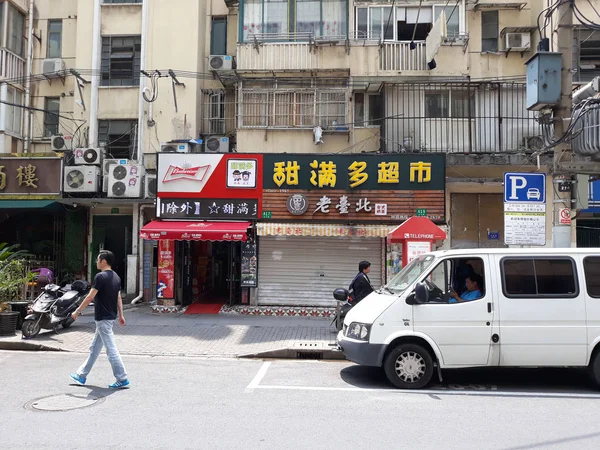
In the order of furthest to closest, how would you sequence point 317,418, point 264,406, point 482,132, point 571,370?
point 482,132, point 571,370, point 264,406, point 317,418

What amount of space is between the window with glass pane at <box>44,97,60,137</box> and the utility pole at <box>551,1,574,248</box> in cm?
1619

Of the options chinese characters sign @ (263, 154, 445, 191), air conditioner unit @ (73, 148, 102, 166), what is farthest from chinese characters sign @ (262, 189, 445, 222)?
air conditioner unit @ (73, 148, 102, 166)

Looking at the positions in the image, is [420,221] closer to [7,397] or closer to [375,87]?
[375,87]

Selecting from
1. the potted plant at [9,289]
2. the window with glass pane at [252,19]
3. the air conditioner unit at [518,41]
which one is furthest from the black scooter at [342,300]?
the air conditioner unit at [518,41]

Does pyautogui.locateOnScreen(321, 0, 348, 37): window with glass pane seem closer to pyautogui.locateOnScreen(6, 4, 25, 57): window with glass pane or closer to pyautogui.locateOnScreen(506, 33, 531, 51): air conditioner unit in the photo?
pyautogui.locateOnScreen(506, 33, 531, 51): air conditioner unit

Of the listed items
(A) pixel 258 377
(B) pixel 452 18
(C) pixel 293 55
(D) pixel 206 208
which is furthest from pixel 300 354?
(B) pixel 452 18

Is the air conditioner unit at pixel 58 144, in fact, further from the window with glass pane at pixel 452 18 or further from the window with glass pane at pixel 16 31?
the window with glass pane at pixel 452 18

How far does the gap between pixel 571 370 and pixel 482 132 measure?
8.42m

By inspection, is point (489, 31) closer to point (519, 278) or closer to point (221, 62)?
point (221, 62)

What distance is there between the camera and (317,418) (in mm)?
5500

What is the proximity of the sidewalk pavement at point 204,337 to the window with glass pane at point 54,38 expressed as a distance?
10.5 metres

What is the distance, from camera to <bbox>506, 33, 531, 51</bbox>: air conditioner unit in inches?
588

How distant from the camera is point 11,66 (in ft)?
55.5

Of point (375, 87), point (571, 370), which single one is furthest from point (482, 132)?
point (571, 370)
